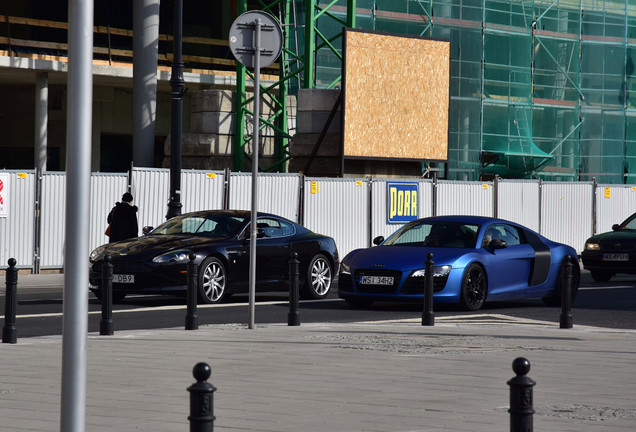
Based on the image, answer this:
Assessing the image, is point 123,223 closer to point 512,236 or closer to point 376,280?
point 376,280

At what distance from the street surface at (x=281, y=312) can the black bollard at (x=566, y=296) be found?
101 cm

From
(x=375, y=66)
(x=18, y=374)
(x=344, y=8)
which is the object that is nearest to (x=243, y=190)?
(x=375, y=66)

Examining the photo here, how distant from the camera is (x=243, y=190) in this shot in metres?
28.3

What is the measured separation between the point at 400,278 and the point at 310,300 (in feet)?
9.59

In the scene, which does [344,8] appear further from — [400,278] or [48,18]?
[400,278]

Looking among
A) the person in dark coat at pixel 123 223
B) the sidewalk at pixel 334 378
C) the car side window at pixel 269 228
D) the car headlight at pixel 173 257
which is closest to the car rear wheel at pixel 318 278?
the car side window at pixel 269 228

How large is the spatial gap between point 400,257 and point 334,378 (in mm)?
7314

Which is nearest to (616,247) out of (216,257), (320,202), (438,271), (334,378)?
(320,202)

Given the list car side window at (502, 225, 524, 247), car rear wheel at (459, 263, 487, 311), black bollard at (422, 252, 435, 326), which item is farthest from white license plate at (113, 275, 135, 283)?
car side window at (502, 225, 524, 247)

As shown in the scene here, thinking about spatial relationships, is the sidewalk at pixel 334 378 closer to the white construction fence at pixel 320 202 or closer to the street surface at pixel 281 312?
the street surface at pixel 281 312

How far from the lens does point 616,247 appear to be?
24.4m

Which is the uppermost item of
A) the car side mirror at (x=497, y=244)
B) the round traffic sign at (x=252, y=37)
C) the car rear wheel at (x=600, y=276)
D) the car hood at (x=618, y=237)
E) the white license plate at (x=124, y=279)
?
the round traffic sign at (x=252, y=37)

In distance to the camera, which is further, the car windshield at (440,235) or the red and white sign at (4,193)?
the red and white sign at (4,193)

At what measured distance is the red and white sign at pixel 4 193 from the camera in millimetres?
24781
